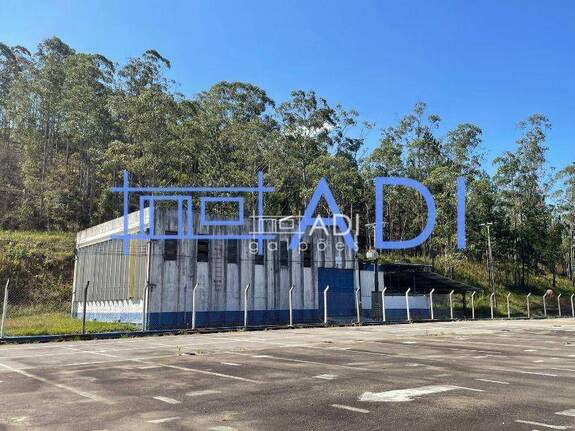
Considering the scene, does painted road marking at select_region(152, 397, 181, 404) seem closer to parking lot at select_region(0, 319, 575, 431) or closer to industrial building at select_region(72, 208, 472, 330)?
parking lot at select_region(0, 319, 575, 431)

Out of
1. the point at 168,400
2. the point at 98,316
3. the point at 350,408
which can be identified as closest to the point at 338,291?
the point at 98,316

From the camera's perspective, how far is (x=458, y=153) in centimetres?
6047

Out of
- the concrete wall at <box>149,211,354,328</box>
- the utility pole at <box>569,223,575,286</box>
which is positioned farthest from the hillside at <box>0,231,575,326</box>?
the utility pole at <box>569,223,575,286</box>

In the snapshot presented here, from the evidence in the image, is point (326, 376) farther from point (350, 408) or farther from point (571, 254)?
point (571, 254)

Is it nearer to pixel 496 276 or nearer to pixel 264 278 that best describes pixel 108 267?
pixel 264 278

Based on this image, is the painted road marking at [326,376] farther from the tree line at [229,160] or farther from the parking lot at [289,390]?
the tree line at [229,160]

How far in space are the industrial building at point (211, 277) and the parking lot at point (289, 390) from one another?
12463mm

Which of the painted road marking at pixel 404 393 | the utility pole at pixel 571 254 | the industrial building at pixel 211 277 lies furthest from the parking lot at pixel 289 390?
the utility pole at pixel 571 254

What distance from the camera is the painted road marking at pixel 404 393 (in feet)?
24.5

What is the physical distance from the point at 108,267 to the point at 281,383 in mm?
24355

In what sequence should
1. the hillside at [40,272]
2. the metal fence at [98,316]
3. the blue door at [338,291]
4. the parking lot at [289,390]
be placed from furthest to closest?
1. the blue door at [338,291]
2. the hillside at [40,272]
3. the metal fence at [98,316]
4. the parking lot at [289,390]

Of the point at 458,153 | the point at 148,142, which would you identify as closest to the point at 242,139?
the point at 148,142

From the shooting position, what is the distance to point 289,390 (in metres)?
8.37

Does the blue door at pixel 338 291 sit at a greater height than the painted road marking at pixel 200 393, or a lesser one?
greater
